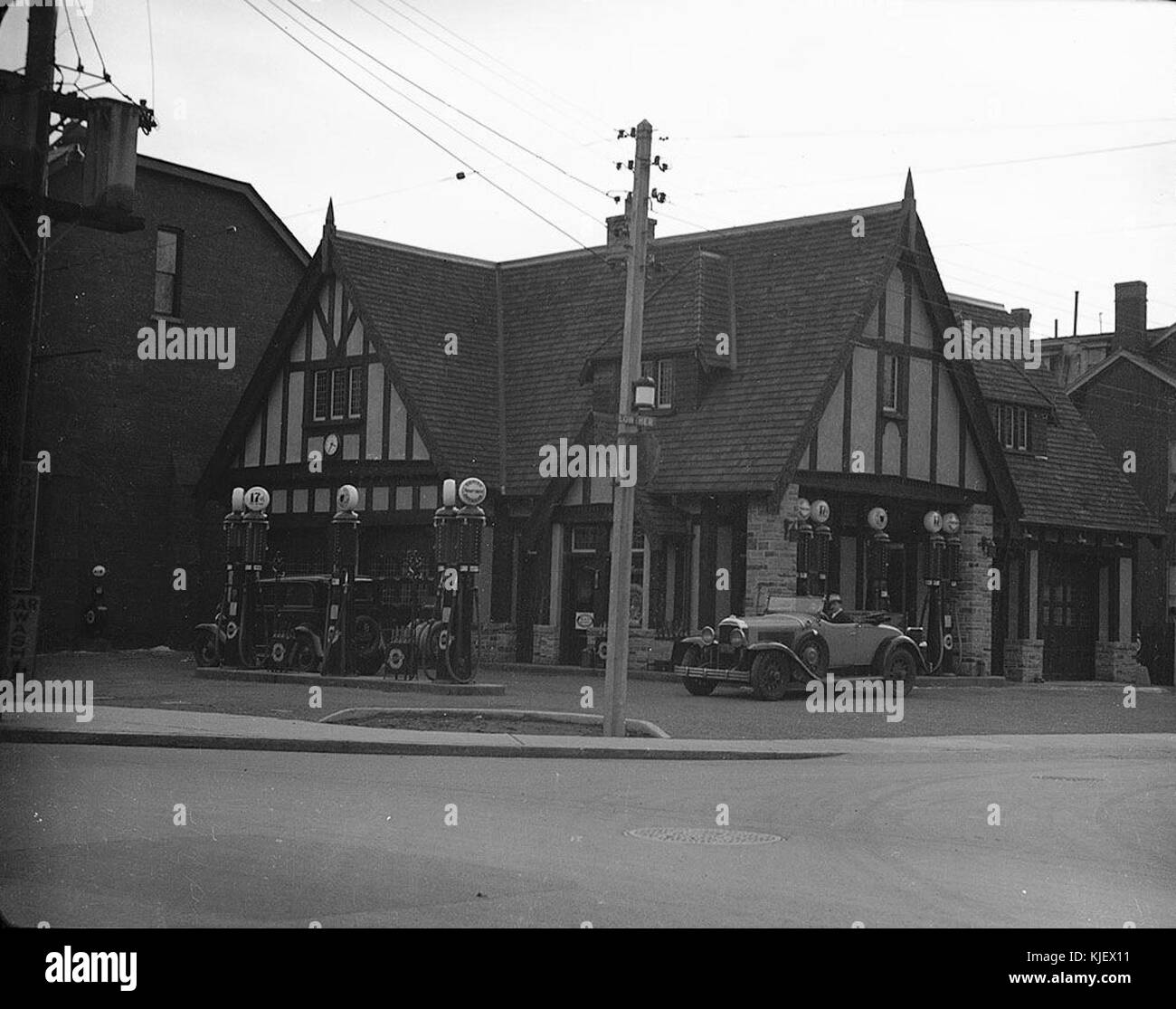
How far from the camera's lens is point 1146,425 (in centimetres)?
4538

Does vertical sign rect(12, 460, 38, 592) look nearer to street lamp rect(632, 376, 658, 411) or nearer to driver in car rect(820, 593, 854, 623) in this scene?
street lamp rect(632, 376, 658, 411)

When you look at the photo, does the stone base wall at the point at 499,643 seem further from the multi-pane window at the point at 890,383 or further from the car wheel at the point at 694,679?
the multi-pane window at the point at 890,383

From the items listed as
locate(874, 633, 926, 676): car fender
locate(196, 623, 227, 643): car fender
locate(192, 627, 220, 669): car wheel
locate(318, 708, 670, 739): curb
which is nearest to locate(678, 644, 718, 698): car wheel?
locate(874, 633, 926, 676): car fender

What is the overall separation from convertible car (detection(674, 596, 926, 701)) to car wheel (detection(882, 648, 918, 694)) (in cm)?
2

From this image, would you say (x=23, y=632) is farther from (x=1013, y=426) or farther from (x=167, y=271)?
(x=1013, y=426)

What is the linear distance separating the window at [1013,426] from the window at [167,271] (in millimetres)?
20289

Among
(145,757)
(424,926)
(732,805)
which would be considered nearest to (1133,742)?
(732,805)

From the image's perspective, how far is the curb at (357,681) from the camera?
81.0 ft

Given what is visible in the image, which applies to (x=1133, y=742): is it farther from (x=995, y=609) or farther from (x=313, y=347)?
(x=313, y=347)

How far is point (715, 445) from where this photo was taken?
31.7 meters

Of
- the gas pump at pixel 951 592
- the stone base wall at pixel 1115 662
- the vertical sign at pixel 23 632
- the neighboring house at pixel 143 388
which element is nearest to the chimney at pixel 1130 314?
the stone base wall at pixel 1115 662

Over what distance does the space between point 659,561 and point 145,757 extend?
18.0 m

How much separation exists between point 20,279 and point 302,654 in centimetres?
1976

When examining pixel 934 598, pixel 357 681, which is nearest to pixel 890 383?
pixel 934 598
